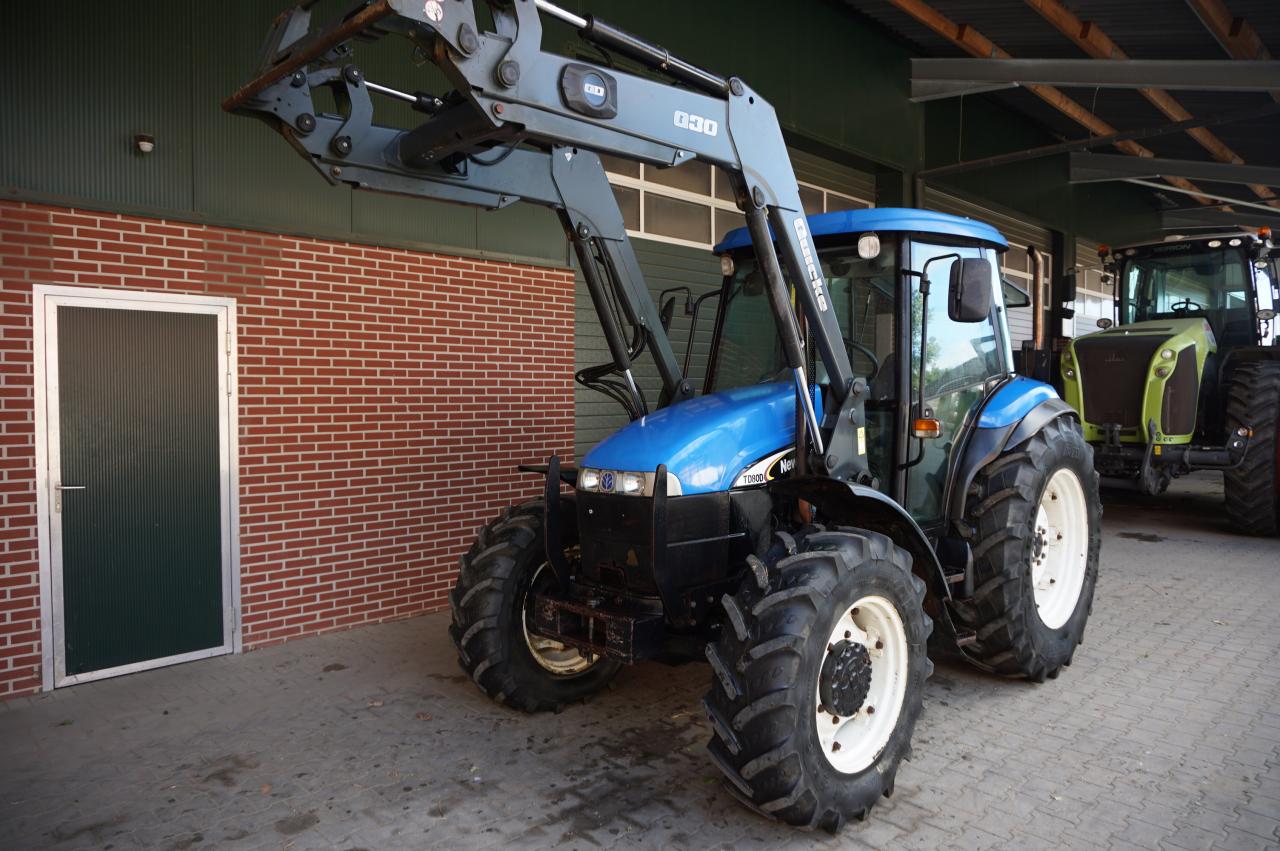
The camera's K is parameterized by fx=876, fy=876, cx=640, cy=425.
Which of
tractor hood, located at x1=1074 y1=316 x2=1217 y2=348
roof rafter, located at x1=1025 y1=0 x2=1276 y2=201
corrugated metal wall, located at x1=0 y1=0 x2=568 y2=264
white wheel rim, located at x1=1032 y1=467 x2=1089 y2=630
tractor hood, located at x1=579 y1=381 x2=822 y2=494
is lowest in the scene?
white wheel rim, located at x1=1032 y1=467 x2=1089 y2=630

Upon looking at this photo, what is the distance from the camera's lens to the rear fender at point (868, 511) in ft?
11.5

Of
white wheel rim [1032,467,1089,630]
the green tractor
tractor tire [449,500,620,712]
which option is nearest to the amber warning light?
white wheel rim [1032,467,1089,630]

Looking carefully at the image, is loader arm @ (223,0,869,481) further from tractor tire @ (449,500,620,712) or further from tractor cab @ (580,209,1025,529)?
tractor tire @ (449,500,620,712)

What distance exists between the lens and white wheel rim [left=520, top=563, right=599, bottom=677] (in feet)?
13.6

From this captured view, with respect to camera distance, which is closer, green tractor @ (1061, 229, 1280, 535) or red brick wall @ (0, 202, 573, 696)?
red brick wall @ (0, 202, 573, 696)

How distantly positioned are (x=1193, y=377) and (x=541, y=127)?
7.97 metres

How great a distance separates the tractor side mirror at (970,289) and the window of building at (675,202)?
4.04m

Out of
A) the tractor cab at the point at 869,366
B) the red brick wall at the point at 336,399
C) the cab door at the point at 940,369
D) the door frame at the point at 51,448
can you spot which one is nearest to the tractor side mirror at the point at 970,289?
the tractor cab at the point at 869,366

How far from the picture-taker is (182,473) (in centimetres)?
505

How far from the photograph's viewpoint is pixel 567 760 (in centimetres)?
377

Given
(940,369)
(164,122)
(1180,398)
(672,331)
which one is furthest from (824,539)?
(1180,398)

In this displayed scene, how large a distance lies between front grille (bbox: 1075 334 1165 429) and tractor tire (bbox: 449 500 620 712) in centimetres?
669

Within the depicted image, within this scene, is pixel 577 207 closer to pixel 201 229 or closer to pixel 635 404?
pixel 635 404

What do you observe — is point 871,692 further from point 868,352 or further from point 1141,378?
point 1141,378
